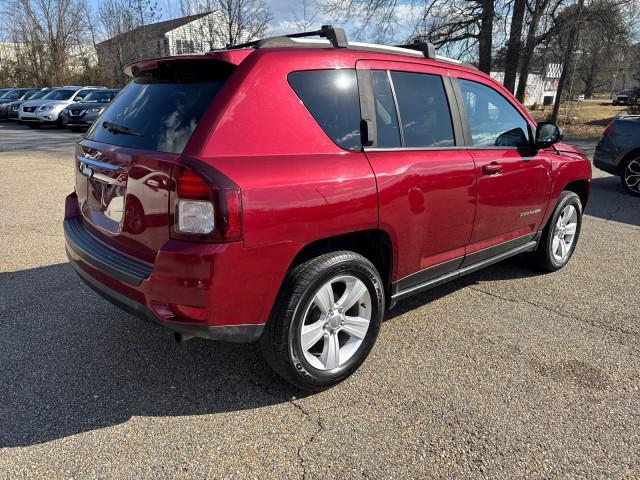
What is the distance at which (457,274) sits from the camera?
3.67 meters

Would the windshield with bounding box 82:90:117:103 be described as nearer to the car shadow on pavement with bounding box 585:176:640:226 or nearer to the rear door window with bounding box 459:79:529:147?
the car shadow on pavement with bounding box 585:176:640:226

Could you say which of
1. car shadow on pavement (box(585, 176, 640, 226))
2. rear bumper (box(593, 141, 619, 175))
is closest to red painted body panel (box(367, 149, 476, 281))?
car shadow on pavement (box(585, 176, 640, 226))

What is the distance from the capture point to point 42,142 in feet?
53.9

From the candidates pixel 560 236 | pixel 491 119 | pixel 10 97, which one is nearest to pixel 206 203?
pixel 491 119

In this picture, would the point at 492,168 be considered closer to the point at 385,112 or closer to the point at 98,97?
the point at 385,112

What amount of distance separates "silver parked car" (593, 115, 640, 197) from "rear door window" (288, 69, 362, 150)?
781 cm

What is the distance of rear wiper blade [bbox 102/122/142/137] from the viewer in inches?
107

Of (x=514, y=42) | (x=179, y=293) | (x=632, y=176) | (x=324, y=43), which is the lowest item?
(x=632, y=176)

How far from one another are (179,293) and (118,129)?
44.0 inches

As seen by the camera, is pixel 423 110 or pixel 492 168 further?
pixel 492 168

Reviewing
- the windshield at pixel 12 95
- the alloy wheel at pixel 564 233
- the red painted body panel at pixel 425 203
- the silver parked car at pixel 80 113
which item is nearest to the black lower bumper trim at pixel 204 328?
the red painted body panel at pixel 425 203

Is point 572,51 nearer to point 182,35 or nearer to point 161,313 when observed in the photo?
point 182,35

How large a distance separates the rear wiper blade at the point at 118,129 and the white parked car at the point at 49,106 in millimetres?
20656

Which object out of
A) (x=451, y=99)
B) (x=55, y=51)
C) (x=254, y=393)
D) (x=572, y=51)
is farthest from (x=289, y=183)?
(x=55, y=51)
